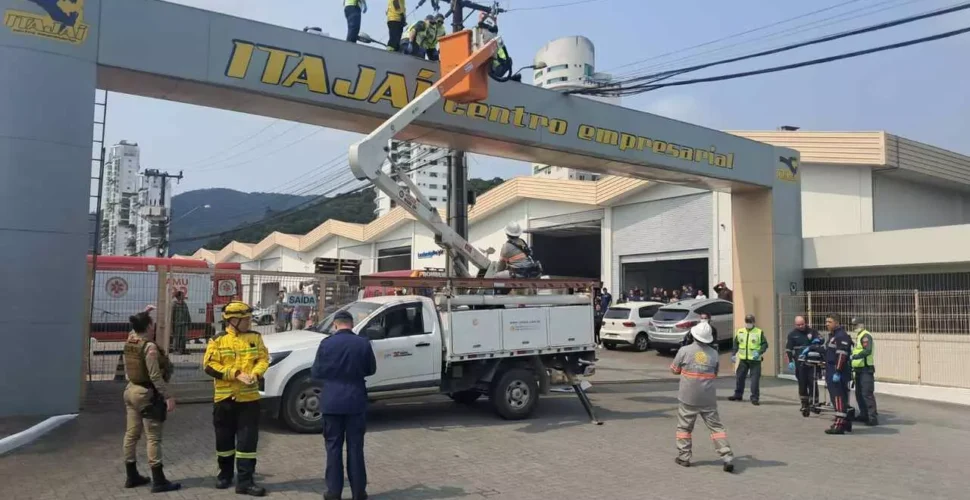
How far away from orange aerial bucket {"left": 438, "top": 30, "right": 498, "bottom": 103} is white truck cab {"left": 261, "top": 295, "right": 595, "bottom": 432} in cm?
324

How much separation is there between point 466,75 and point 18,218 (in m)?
6.44

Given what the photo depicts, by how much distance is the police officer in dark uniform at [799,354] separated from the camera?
39.7 feet

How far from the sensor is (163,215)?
45000 millimetres

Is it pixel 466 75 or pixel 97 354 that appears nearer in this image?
pixel 466 75

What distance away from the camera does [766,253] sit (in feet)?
59.5

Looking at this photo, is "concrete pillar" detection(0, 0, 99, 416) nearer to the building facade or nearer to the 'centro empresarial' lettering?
the 'centro empresarial' lettering

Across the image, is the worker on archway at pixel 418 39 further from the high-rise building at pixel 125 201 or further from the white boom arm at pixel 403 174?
the high-rise building at pixel 125 201

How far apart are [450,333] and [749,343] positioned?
6.13 metres

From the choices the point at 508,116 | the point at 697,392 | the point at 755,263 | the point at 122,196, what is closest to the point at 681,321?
the point at 755,263

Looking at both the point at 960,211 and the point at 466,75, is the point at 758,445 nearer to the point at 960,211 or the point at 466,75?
the point at 466,75

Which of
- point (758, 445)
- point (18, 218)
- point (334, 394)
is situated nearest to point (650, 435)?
point (758, 445)

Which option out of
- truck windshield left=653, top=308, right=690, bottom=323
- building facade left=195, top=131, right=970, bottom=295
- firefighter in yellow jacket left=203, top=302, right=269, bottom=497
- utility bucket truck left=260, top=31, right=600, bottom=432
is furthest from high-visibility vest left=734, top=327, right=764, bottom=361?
firefighter in yellow jacket left=203, top=302, right=269, bottom=497

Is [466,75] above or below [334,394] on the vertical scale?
above

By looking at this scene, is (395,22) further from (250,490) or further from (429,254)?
(429,254)
